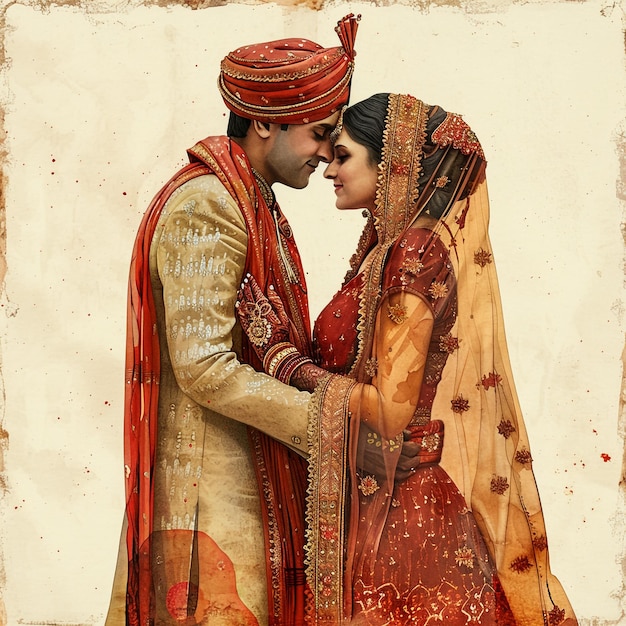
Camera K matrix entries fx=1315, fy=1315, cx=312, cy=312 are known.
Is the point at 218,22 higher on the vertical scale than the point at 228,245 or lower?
higher

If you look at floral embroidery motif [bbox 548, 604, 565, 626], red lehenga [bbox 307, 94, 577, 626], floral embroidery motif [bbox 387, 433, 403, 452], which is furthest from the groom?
floral embroidery motif [bbox 548, 604, 565, 626]

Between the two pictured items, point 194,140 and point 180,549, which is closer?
point 180,549

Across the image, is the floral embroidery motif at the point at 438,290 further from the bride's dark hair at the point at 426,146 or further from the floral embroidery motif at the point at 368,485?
the floral embroidery motif at the point at 368,485

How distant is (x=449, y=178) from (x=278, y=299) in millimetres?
560

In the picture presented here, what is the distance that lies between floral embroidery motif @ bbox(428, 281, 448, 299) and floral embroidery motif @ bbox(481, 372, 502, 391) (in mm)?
254

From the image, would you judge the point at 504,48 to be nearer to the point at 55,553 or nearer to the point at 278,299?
the point at 278,299

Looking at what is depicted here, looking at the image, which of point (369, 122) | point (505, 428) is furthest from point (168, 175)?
point (505, 428)

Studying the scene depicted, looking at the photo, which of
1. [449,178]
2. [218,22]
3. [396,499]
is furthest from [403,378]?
[218,22]

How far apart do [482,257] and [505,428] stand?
46 centimetres

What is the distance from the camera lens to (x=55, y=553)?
3.79 meters

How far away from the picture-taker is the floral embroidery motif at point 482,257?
11.6 ft

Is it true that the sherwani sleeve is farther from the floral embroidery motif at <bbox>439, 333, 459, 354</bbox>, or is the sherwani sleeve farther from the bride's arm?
the floral embroidery motif at <bbox>439, 333, 459, 354</bbox>

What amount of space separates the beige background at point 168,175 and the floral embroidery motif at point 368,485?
0.57m

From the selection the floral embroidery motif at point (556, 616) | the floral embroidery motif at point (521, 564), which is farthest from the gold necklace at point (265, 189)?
the floral embroidery motif at point (556, 616)
